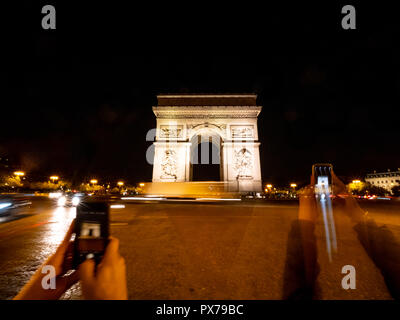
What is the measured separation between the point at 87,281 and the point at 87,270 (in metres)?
0.20

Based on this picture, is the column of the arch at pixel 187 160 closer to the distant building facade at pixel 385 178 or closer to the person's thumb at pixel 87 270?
the person's thumb at pixel 87 270

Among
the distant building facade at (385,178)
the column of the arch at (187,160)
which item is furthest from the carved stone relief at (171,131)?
the distant building facade at (385,178)

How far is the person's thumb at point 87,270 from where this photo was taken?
2.05 m

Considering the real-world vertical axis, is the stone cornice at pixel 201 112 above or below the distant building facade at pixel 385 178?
above

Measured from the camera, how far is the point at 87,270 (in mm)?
2176

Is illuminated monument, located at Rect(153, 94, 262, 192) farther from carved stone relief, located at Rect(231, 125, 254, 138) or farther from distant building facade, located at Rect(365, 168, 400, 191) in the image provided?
distant building facade, located at Rect(365, 168, 400, 191)

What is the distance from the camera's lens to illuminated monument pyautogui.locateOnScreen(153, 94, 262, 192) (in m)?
19.5

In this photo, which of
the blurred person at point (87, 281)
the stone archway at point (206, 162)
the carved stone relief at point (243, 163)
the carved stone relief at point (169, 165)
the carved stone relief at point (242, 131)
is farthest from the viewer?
the stone archway at point (206, 162)

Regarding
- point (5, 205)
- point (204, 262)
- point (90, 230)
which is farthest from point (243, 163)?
point (90, 230)

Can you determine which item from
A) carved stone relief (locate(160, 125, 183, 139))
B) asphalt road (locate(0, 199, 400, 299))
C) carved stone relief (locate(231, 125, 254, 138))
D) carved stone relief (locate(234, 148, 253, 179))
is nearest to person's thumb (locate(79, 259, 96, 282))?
asphalt road (locate(0, 199, 400, 299))

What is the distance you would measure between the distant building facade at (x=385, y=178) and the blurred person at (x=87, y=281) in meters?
86.5

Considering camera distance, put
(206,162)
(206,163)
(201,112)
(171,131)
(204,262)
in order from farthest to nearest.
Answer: (206,163) → (206,162) → (201,112) → (171,131) → (204,262)

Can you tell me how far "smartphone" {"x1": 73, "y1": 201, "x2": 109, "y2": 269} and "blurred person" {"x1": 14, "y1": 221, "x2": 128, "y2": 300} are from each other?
103 millimetres

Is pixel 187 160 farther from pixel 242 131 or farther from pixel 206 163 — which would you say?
pixel 206 163
